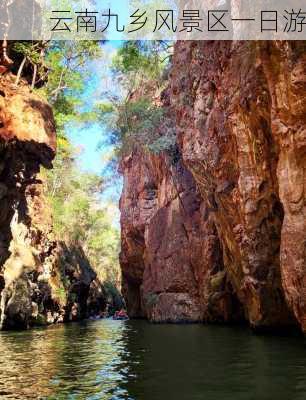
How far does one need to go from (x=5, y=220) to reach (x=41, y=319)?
11.4m

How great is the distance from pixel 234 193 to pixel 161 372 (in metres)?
11.2

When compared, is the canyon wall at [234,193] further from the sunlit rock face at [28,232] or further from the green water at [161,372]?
the sunlit rock face at [28,232]

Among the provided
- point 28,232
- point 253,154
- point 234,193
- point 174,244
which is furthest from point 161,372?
point 174,244

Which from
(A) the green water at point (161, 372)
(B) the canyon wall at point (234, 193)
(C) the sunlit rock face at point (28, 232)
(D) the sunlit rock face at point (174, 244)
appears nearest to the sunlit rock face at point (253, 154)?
(B) the canyon wall at point (234, 193)

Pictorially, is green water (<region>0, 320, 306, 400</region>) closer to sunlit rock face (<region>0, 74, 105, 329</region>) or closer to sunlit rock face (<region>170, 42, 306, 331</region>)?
sunlit rock face (<region>170, 42, 306, 331</region>)

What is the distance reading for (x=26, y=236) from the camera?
28719mm

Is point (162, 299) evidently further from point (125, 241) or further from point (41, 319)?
point (125, 241)

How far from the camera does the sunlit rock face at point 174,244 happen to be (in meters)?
→ 26.6

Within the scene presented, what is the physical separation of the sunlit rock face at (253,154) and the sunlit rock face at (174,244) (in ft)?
13.5

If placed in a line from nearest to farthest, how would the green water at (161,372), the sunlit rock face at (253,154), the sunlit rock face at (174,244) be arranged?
the green water at (161,372)
the sunlit rock face at (253,154)
the sunlit rock face at (174,244)

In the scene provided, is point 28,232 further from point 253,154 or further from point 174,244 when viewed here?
point 253,154

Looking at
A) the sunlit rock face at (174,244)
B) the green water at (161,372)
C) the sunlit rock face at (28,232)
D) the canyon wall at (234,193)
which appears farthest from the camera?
the sunlit rock face at (174,244)

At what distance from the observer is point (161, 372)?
881 cm

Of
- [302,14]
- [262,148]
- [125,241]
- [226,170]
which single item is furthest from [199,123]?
[125,241]
